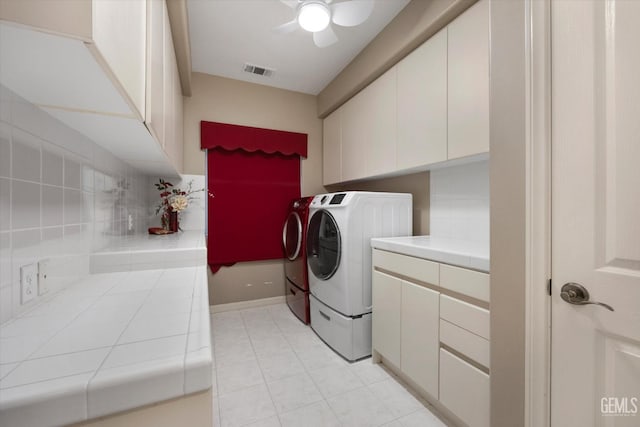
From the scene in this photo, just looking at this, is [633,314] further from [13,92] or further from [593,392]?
[13,92]

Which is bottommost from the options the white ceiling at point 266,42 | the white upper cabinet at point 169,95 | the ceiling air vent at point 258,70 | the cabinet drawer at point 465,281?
the cabinet drawer at point 465,281

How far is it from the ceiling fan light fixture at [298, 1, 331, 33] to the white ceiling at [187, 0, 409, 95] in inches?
13.6

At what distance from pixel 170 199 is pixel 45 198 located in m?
1.62

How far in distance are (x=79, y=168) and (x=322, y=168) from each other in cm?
243

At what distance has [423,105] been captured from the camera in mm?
1730

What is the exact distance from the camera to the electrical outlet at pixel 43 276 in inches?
30.0

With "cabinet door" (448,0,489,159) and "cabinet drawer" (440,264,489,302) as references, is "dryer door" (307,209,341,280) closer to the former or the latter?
"cabinet drawer" (440,264,489,302)

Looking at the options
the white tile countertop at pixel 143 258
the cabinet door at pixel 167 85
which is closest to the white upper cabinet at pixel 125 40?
the cabinet door at pixel 167 85

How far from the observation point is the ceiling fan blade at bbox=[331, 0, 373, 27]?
1.46 meters

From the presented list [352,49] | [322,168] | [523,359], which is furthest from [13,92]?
[322,168]

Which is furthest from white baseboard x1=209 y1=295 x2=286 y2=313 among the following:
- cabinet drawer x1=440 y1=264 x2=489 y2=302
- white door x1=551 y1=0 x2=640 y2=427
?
white door x1=551 y1=0 x2=640 y2=427

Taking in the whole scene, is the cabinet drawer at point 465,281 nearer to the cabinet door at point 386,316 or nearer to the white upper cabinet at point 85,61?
the cabinet door at point 386,316

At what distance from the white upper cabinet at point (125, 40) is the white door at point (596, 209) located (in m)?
1.24

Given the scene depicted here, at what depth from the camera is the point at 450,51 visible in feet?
5.00
